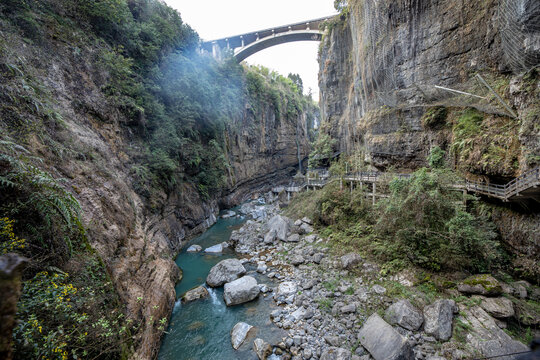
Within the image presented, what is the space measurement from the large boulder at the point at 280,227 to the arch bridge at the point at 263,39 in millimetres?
26495

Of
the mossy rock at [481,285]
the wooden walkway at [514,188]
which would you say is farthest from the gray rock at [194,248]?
the wooden walkway at [514,188]

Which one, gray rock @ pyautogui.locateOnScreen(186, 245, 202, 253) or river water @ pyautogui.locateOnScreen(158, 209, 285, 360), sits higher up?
river water @ pyautogui.locateOnScreen(158, 209, 285, 360)

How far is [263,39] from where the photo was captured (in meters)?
30.5

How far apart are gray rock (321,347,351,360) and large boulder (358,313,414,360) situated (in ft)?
1.84

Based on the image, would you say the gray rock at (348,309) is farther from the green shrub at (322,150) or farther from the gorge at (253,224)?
the green shrub at (322,150)

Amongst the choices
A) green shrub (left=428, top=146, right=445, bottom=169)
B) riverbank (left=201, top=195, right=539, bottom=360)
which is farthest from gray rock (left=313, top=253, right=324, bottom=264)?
green shrub (left=428, top=146, right=445, bottom=169)

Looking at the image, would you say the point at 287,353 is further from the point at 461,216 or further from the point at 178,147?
the point at 178,147

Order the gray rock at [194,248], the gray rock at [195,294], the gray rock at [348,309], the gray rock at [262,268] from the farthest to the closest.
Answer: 1. the gray rock at [194,248]
2. the gray rock at [262,268]
3. the gray rock at [195,294]
4. the gray rock at [348,309]

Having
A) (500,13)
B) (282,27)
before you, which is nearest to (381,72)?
(500,13)

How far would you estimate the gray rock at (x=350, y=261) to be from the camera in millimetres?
8617

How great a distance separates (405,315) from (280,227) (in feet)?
27.0

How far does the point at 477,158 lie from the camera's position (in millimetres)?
7637

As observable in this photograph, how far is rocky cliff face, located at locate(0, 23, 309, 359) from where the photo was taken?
Result: 5203mm

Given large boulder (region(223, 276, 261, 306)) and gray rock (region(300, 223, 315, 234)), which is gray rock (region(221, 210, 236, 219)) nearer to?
gray rock (region(300, 223, 315, 234))
